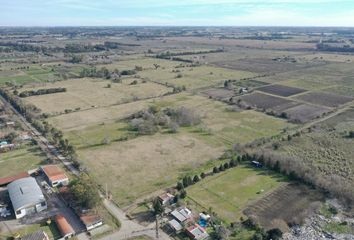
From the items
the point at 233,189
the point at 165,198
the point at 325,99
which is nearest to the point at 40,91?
the point at 165,198

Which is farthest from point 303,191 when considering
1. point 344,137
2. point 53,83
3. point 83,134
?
point 53,83

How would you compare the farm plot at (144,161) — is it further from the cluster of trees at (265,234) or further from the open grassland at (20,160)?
the cluster of trees at (265,234)

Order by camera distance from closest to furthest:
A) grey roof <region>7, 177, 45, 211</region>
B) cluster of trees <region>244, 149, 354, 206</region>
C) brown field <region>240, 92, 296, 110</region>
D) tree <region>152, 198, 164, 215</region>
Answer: tree <region>152, 198, 164, 215</region> → grey roof <region>7, 177, 45, 211</region> → cluster of trees <region>244, 149, 354, 206</region> → brown field <region>240, 92, 296, 110</region>

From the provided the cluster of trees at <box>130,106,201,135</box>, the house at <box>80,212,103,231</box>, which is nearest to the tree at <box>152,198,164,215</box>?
the house at <box>80,212,103,231</box>

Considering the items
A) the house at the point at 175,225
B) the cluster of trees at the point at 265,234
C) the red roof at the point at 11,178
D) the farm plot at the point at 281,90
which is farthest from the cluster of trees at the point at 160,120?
the farm plot at the point at 281,90

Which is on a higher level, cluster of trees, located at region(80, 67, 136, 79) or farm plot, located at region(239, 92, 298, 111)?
cluster of trees, located at region(80, 67, 136, 79)

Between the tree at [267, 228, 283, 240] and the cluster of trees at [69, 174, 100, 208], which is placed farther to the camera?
the cluster of trees at [69, 174, 100, 208]

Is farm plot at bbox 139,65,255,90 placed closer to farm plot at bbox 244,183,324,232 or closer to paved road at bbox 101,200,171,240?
farm plot at bbox 244,183,324,232

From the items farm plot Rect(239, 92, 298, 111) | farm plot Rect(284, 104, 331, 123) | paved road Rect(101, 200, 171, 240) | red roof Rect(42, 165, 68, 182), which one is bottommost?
paved road Rect(101, 200, 171, 240)
